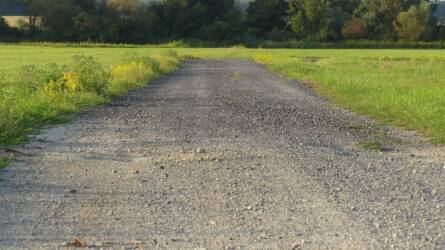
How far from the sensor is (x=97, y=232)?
538cm

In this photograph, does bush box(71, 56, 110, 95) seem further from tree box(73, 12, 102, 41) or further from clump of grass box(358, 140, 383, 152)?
tree box(73, 12, 102, 41)

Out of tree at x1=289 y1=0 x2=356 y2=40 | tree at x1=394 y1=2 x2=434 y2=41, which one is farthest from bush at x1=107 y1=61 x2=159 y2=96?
tree at x1=394 y1=2 x2=434 y2=41

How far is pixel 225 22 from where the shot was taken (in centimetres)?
10494

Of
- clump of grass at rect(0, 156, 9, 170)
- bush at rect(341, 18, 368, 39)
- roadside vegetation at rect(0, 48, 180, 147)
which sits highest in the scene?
clump of grass at rect(0, 156, 9, 170)

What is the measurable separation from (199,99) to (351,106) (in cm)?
407

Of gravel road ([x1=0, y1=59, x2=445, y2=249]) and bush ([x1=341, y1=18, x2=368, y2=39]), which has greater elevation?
gravel road ([x1=0, y1=59, x2=445, y2=249])

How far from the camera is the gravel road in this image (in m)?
5.30

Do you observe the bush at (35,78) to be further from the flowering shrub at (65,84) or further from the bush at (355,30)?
the bush at (355,30)

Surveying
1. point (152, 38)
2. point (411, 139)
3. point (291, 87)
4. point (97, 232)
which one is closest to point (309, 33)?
point (152, 38)

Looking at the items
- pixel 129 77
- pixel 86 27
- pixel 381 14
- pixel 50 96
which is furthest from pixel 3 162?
pixel 381 14

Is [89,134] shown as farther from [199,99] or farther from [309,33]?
[309,33]

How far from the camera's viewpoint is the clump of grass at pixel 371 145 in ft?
32.6

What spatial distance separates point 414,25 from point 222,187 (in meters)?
99.4

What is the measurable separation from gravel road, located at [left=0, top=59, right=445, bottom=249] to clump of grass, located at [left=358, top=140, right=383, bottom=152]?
0.11m
